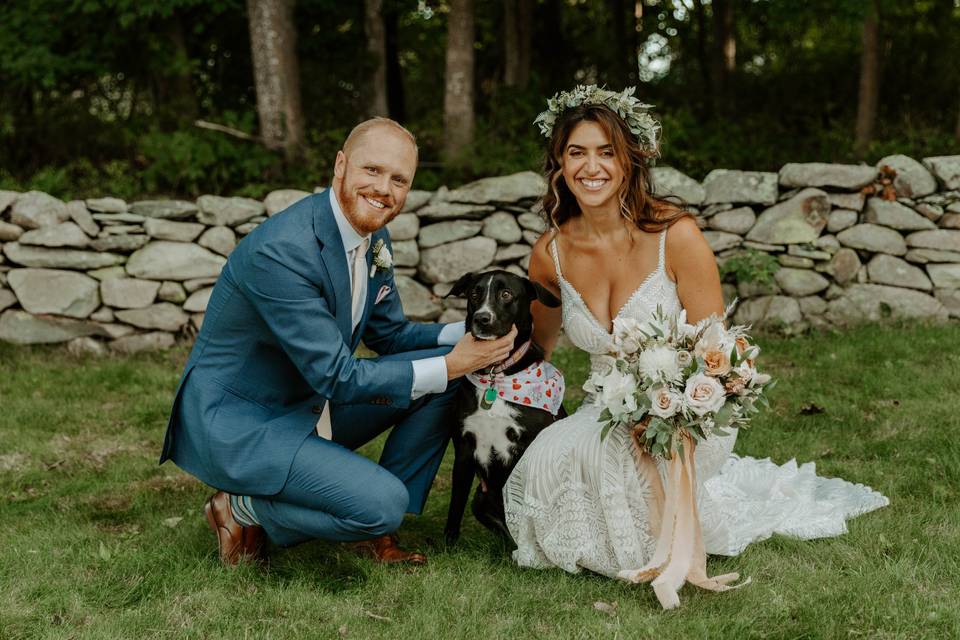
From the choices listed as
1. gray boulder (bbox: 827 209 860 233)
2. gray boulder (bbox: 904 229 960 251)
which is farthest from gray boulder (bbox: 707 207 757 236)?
gray boulder (bbox: 904 229 960 251)

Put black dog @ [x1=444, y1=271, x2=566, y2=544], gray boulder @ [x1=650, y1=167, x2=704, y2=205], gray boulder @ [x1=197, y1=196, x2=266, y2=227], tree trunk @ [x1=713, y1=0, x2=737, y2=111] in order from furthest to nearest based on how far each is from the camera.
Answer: tree trunk @ [x1=713, y1=0, x2=737, y2=111], gray boulder @ [x1=650, y1=167, x2=704, y2=205], gray boulder @ [x1=197, y1=196, x2=266, y2=227], black dog @ [x1=444, y1=271, x2=566, y2=544]

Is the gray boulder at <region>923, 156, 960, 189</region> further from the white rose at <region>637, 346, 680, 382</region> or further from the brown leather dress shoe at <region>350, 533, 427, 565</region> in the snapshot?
the brown leather dress shoe at <region>350, 533, 427, 565</region>

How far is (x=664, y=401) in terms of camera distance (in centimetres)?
288

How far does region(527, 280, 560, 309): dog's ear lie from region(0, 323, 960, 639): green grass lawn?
0.96 metres

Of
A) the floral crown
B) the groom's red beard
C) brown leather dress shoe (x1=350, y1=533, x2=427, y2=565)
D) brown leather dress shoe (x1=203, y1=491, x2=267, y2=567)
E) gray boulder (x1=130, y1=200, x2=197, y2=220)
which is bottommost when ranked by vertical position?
brown leather dress shoe (x1=350, y1=533, x2=427, y2=565)

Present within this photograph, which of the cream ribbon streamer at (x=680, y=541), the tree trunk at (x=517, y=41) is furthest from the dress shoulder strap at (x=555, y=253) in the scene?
the tree trunk at (x=517, y=41)

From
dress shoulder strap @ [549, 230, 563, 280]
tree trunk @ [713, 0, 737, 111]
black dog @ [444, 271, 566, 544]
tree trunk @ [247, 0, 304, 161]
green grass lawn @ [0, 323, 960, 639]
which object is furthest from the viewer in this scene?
tree trunk @ [713, 0, 737, 111]

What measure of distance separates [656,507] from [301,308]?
4.51 ft

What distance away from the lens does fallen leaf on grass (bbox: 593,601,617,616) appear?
294 cm

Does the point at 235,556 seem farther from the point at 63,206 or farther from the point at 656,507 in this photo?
the point at 63,206

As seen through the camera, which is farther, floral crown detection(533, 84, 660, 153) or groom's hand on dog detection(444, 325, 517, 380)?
floral crown detection(533, 84, 660, 153)

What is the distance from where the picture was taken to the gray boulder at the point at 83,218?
662 cm

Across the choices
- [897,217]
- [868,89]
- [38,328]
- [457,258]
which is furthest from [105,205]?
[868,89]

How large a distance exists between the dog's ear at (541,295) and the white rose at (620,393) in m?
0.65
